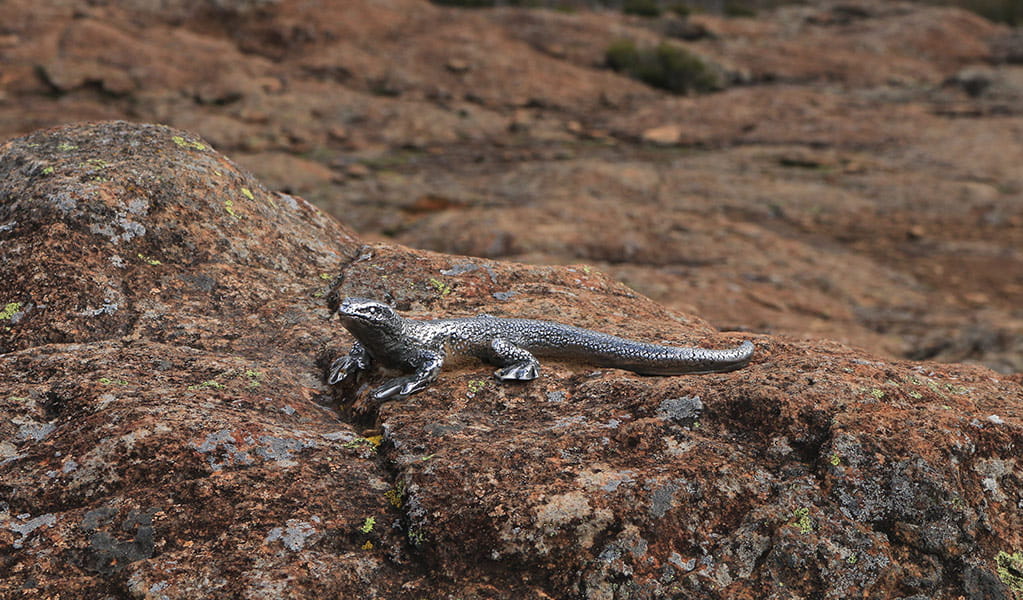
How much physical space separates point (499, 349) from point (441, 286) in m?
1.52

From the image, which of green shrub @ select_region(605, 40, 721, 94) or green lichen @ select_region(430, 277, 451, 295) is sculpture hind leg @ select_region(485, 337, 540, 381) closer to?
green lichen @ select_region(430, 277, 451, 295)

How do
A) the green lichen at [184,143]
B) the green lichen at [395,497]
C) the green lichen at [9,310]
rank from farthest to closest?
the green lichen at [184,143], the green lichen at [9,310], the green lichen at [395,497]

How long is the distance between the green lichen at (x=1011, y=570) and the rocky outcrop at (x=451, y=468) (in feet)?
0.03

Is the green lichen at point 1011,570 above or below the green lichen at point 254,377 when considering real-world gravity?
above

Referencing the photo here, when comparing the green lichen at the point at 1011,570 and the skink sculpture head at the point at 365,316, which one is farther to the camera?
the skink sculpture head at the point at 365,316

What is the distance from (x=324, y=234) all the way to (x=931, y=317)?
1049cm

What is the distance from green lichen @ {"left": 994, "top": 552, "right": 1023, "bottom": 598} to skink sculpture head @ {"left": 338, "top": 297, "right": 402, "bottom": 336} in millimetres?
3400

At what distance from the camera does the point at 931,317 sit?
13.5 m

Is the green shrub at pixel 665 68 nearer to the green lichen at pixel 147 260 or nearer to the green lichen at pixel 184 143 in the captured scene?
the green lichen at pixel 184 143

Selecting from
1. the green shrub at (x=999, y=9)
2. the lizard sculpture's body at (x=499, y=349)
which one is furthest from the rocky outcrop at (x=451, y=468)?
the green shrub at (x=999, y=9)

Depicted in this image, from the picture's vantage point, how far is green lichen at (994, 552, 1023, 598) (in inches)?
144

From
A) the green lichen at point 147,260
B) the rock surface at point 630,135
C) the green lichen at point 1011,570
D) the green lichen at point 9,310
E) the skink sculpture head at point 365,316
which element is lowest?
the rock surface at point 630,135

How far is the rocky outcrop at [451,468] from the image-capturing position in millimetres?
3607

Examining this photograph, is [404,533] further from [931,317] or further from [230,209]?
[931,317]
